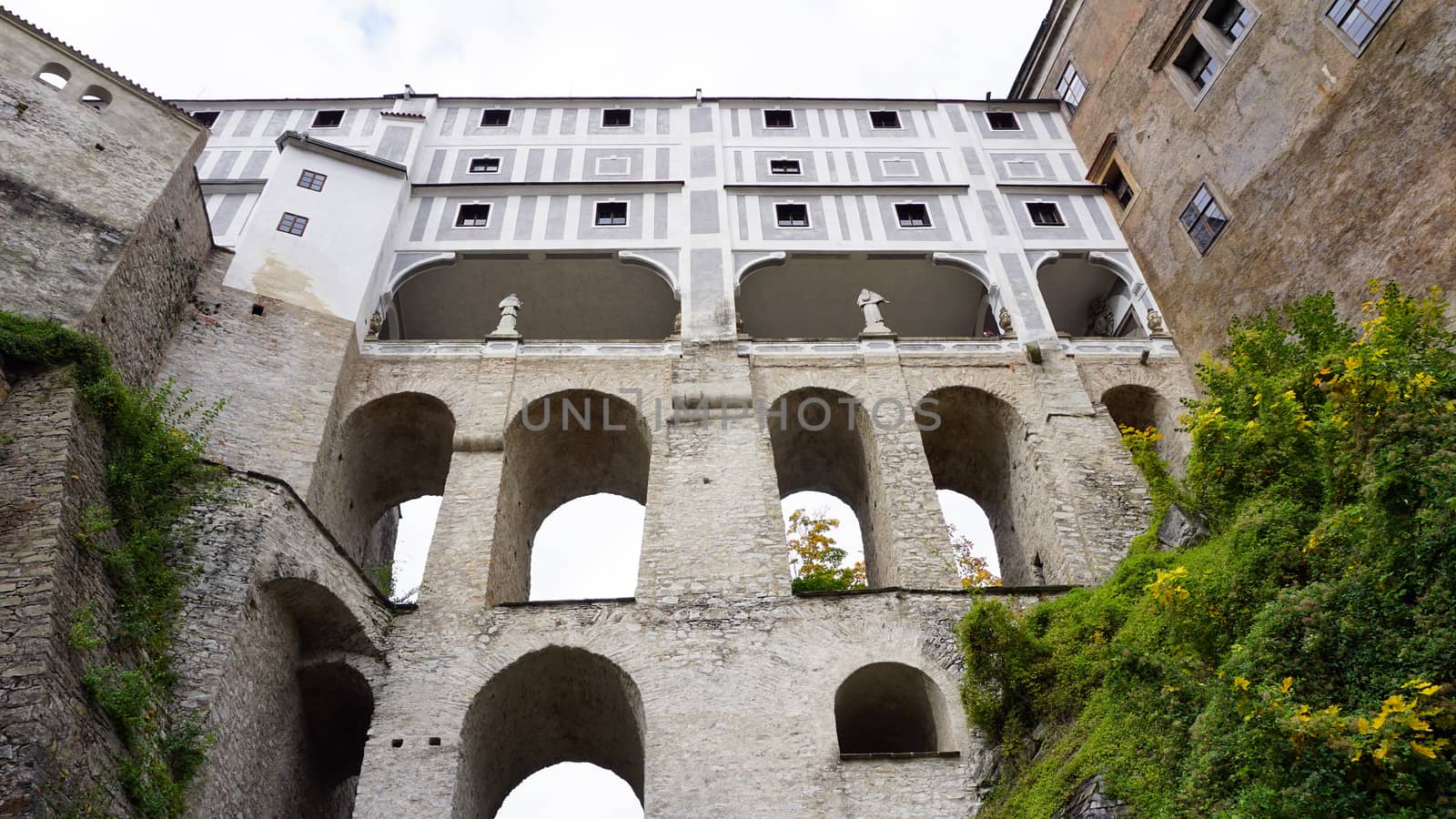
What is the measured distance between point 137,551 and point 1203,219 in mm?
18788

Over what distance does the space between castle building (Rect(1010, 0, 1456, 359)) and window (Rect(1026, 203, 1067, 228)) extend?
1.36m

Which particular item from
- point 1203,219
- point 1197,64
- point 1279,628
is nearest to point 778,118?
point 1197,64

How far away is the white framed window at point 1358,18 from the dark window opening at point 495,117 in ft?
57.6

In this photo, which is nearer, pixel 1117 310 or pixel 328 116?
pixel 1117 310

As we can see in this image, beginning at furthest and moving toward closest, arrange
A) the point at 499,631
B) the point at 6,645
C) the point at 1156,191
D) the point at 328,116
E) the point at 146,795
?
the point at 328,116 → the point at 1156,191 → the point at 499,631 → the point at 146,795 → the point at 6,645

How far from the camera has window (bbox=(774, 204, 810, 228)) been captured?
2208cm

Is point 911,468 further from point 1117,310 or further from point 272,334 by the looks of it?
point 272,334

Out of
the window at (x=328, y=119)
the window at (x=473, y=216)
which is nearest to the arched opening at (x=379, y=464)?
the window at (x=473, y=216)

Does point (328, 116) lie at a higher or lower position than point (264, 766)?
higher

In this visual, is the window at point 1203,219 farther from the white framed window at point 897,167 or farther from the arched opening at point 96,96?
the arched opening at point 96,96

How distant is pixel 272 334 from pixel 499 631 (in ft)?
22.8

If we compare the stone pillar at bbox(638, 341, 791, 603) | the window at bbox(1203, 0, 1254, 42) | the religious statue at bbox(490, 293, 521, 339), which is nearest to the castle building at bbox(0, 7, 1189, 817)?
the stone pillar at bbox(638, 341, 791, 603)

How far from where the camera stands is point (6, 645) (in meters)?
8.75

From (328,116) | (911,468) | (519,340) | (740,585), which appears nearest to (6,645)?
(740,585)
